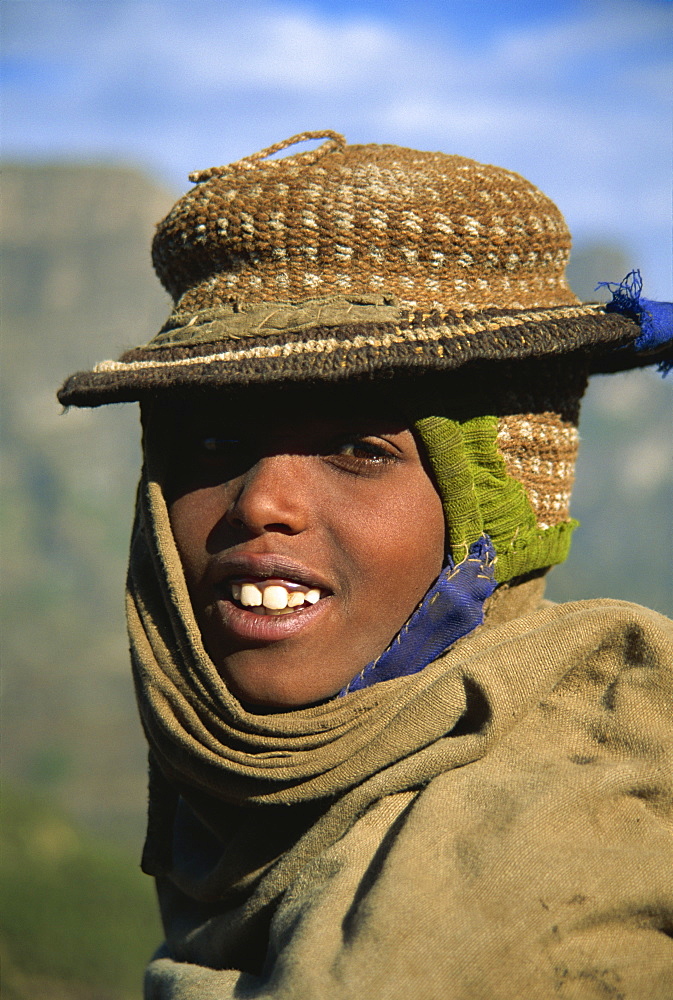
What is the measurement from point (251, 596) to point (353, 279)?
753mm

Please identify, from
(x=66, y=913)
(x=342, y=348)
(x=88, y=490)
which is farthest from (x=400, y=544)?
(x=88, y=490)

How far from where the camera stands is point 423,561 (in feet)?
6.57

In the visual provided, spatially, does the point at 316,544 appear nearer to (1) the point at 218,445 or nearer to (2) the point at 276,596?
(2) the point at 276,596

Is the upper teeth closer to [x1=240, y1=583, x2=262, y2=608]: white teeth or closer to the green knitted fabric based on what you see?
[x1=240, y1=583, x2=262, y2=608]: white teeth

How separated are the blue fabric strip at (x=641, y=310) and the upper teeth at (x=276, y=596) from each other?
98cm

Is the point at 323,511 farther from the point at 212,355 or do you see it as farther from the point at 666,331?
Result: the point at 666,331

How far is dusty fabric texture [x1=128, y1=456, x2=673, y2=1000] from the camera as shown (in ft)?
4.80

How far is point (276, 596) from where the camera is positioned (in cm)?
193

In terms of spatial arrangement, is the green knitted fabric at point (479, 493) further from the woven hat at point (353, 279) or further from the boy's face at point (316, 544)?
the woven hat at point (353, 279)

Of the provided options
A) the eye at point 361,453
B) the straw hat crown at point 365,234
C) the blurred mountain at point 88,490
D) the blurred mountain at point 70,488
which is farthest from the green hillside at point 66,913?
the blurred mountain at point 88,490

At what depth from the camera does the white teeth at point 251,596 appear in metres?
1.95

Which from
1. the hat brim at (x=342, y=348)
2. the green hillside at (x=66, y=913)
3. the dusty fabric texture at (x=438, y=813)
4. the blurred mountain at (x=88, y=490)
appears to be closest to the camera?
the dusty fabric texture at (x=438, y=813)

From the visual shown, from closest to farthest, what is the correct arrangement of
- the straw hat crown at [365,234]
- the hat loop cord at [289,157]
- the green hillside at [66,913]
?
the straw hat crown at [365,234], the hat loop cord at [289,157], the green hillside at [66,913]

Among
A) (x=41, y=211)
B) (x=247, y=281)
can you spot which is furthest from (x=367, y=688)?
(x=41, y=211)
